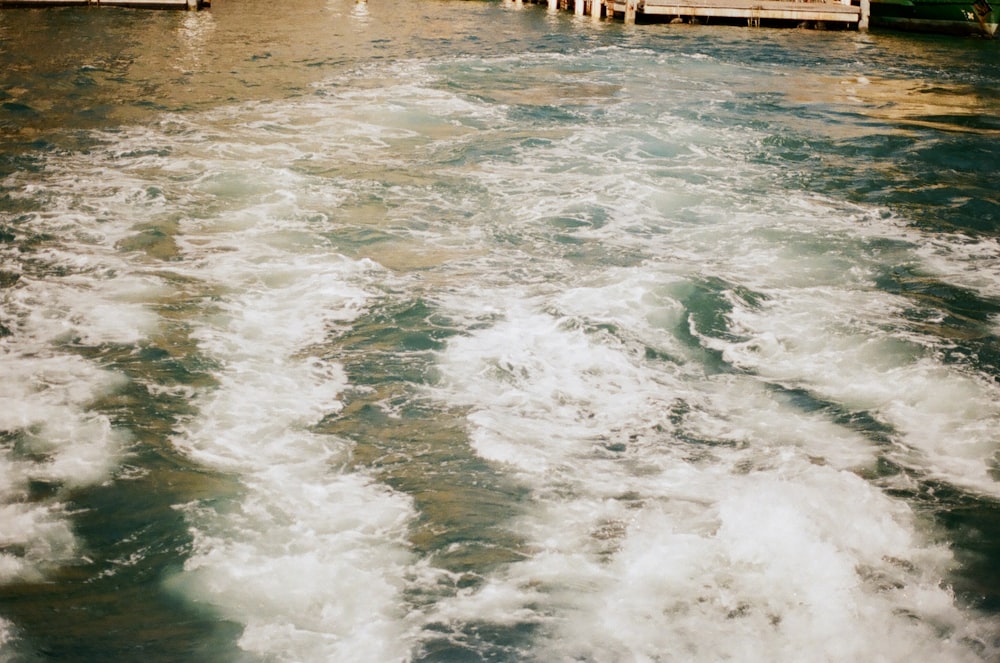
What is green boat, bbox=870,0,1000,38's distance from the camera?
25125 mm

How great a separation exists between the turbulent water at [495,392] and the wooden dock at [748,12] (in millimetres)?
14328

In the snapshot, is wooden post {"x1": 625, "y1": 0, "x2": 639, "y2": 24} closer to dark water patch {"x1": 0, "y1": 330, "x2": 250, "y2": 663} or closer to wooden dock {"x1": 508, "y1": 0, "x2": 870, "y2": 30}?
wooden dock {"x1": 508, "y1": 0, "x2": 870, "y2": 30}

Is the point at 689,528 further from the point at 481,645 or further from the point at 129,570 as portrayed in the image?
the point at 129,570

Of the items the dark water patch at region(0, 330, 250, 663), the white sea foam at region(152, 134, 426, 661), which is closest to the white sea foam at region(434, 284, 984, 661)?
the white sea foam at region(152, 134, 426, 661)

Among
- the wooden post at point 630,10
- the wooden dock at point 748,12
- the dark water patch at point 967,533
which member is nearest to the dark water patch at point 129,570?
the dark water patch at point 967,533

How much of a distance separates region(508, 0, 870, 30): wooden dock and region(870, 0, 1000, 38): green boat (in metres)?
0.84

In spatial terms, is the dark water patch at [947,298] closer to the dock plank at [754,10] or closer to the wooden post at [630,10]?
the dock plank at [754,10]

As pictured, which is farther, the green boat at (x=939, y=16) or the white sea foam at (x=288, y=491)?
the green boat at (x=939, y=16)

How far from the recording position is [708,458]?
5.52m

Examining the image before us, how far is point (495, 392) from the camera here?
20.7 ft

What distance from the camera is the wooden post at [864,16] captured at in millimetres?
26859

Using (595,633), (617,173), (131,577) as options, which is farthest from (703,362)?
(617,173)

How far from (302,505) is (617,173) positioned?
816 cm

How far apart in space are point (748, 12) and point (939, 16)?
5.78 meters
